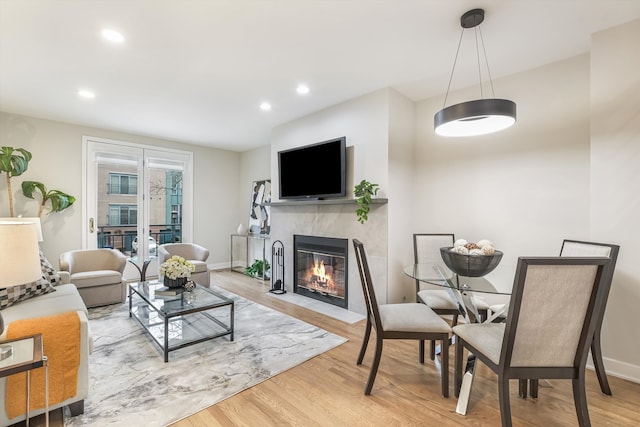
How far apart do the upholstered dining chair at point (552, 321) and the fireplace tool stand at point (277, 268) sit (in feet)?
11.4

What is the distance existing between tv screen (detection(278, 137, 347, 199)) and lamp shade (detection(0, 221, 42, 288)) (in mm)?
2885

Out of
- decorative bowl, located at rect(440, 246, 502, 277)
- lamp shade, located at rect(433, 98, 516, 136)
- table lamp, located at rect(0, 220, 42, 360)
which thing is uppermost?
lamp shade, located at rect(433, 98, 516, 136)

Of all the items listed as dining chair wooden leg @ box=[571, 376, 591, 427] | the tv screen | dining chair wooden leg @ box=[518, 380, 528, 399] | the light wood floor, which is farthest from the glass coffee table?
dining chair wooden leg @ box=[571, 376, 591, 427]

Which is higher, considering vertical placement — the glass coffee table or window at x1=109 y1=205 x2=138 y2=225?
window at x1=109 y1=205 x2=138 y2=225

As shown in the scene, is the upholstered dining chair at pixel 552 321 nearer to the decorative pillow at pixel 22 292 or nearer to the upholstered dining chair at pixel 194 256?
the decorative pillow at pixel 22 292

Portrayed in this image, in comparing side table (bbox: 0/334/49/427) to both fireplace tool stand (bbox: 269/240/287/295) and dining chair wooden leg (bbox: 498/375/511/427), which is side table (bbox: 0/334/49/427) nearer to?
dining chair wooden leg (bbox: 498/375/511/427)

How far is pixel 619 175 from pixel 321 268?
324 cm

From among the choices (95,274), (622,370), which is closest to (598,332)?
(622,370)

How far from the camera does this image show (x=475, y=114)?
1.90 metres

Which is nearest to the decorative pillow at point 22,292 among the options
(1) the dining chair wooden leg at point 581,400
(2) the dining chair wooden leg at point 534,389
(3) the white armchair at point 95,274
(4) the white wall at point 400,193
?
(3) the white armchair at point 95,274

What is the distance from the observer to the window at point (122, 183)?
5.18 meters

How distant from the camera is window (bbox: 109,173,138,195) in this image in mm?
5180

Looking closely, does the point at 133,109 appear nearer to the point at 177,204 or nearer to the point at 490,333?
the point at 177,204

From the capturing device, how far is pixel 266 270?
5.52 meters
